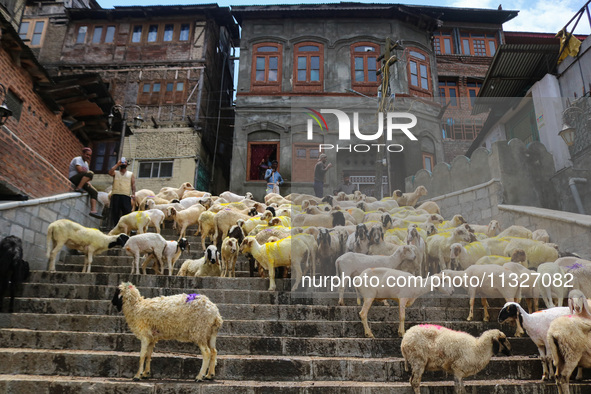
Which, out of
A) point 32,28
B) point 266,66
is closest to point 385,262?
point 266,66

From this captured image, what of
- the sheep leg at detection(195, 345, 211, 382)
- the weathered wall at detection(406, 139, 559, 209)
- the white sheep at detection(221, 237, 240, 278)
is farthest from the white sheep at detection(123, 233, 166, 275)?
the weathered wall at detection(406, 139, 559, 209)

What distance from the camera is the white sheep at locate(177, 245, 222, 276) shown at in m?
8.11

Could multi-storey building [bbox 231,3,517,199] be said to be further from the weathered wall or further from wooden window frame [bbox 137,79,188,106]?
the weathered wall

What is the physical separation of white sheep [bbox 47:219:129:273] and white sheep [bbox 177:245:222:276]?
4.25 ft

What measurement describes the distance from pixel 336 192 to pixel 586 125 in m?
7.33

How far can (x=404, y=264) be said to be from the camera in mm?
7141

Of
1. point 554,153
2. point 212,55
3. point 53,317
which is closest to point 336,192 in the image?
point 554,153

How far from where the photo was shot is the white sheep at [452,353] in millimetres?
4715

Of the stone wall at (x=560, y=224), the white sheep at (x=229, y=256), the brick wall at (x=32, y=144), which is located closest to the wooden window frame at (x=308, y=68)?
the brick wall at (x=32, y=144)

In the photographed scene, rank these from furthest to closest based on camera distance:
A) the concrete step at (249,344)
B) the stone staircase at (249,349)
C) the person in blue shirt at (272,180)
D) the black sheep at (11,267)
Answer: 1. the person in blue shirt at (272,180)
2. the black sheep at (11,267)
3. the concrete step at (249,344)
4. the stone staircase at (249,349)

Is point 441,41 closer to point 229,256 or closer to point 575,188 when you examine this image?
point 575,188

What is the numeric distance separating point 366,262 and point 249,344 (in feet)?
7.79

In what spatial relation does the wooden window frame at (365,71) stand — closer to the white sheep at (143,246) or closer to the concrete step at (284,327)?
the white sheep at (143,246)

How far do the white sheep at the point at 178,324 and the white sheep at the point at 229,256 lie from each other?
113 inches
